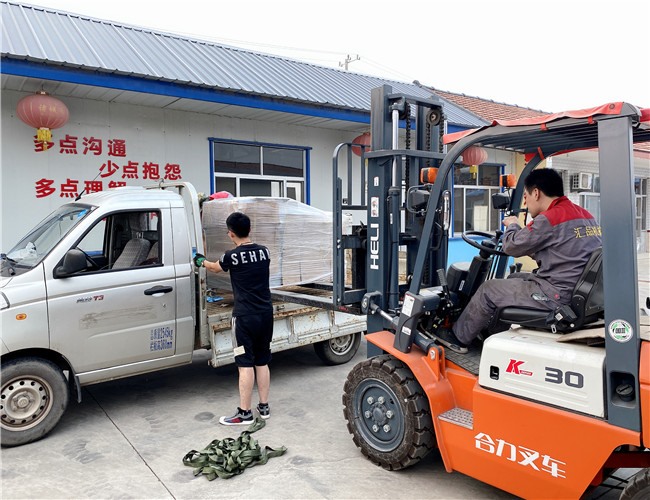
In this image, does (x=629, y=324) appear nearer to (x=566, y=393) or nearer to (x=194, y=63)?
(x=566, y=393)

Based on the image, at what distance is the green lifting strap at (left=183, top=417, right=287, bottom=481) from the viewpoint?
3801 mm

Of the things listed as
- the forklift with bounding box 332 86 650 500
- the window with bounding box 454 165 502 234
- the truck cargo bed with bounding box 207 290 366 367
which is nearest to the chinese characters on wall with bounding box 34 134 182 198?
the truck cargo bed with bounding box 207 290 366 367

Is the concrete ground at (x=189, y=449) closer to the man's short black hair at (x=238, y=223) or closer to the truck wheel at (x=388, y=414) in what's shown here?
the truck wheel at (x=388, y=414)

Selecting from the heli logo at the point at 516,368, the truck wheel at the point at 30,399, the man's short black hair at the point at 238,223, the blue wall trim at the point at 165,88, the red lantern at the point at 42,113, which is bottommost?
the truck wheel at the point at 30,399

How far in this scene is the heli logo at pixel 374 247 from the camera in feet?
13.7

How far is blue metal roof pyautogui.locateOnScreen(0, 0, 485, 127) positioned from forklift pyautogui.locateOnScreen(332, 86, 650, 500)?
4716 millimetres

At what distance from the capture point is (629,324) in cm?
263

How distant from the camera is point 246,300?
465 centimetres

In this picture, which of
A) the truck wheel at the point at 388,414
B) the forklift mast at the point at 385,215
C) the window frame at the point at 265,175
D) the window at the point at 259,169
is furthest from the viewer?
the window at the point at 259,169

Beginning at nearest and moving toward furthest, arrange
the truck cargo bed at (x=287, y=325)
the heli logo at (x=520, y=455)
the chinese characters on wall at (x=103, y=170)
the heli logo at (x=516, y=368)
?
1. the heli logo at (x=520, y=455)
2. the heli logo at (x=516, y=368)
3. the truck cargo bed at (x=287, y=325)
4. the chinese characters on wall at (x=103, y=170)

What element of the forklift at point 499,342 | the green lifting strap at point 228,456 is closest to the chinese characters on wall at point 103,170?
the green lifting strap at point 228,456

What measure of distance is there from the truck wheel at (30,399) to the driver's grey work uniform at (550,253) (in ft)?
11.5

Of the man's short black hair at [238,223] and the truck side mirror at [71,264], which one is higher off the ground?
the man's short black hair at [238,223]

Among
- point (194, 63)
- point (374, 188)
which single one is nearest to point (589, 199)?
point (194, 63)
